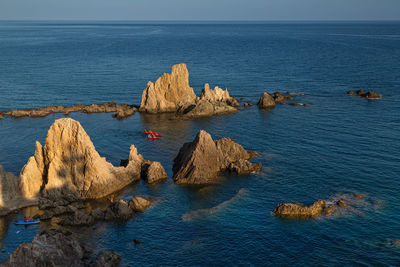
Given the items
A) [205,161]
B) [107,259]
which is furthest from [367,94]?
[107,259]

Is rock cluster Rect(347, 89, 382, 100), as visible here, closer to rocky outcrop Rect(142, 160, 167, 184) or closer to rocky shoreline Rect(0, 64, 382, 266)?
rocky shoreline Rect(0, 64, 382, 266)

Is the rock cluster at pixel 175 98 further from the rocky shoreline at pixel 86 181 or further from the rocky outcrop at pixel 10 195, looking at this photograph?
the rocky outcrop at pixel 10 195

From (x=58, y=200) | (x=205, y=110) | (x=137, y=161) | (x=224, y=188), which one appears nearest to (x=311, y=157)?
(x=224, y=188)

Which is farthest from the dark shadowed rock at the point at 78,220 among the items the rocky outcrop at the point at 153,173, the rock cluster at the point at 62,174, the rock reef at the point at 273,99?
the rock reef at the point at 273,99

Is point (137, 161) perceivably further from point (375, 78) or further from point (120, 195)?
point (375, 78)

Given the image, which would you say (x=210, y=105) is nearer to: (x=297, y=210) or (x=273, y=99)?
(x=273, y=99)

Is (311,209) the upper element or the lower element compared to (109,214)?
upper
